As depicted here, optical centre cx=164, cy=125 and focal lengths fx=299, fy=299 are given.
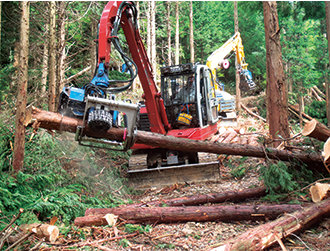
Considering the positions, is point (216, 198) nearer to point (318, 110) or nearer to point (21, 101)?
point (21, 101)

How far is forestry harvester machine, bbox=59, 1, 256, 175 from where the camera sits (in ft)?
14.0

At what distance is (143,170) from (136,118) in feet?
10.3

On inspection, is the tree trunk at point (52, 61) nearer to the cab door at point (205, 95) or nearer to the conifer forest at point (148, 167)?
the conifer forest at point (148, 167)

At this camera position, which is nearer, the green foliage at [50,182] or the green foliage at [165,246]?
the green foliage at [165,246]

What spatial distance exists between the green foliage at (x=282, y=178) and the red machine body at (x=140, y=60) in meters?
2.43

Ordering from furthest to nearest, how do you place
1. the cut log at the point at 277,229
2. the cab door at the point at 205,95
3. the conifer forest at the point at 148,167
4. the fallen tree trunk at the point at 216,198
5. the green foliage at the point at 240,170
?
the cab door at the point at 205,95 < the green foliage at the point at 240,170 < the fallen tree trunk at the point at 216,198 < the conifer forest at the point at 148,167 < the cut log at the point at 277,229

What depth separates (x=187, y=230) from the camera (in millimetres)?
4359

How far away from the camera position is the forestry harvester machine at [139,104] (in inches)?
168

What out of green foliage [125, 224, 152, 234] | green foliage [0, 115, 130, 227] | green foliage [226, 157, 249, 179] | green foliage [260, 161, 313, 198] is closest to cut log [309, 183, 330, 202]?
green foliage [260, 161, 313, 198]

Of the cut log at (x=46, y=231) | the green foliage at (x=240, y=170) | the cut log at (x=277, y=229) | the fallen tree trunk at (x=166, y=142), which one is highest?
the fallen tree trunk at (x=166, y=142)

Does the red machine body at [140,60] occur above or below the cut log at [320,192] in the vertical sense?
above

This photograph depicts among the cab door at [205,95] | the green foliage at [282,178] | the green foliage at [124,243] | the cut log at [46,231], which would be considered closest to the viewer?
the cut log at [46,231]

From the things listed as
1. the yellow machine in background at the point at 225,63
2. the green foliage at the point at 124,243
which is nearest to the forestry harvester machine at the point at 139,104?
the green foliage at the point at 124,243

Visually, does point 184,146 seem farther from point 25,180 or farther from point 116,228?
point 25,180
